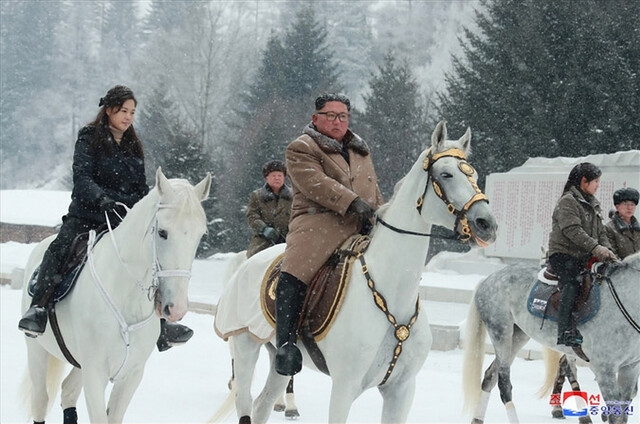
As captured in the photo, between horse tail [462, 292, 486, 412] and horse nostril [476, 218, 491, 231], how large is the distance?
4120 millimetres

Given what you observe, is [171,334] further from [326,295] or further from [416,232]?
[416,232]

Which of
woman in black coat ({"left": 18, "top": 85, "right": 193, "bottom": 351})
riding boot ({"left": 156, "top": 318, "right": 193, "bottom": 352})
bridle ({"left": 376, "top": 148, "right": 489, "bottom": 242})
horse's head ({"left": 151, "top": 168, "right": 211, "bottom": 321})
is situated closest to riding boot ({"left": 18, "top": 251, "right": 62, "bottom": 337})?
woman in black coat ({"left": 18, "top": 85, "right": 193, "bottom": 351})

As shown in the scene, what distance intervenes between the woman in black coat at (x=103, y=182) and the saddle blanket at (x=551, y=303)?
3.74 m

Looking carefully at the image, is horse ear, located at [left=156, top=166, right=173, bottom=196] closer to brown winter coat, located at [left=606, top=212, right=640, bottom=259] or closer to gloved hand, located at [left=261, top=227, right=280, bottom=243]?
gloved hand, located at [left=261, top=227, right=280, bottom=243]

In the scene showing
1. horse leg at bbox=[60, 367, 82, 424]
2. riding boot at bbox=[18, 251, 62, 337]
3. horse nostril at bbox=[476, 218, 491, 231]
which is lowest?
horse leg at bbox=[60, 367, 82, 424]

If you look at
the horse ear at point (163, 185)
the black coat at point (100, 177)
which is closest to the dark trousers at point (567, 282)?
the black coat at point (100, 177)

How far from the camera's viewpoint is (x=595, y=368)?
7062mm

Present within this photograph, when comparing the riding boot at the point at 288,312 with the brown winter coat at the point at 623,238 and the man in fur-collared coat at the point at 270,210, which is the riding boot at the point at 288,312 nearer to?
the man in fur-collared coat at the point at 270,210

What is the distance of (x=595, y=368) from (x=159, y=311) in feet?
13.9

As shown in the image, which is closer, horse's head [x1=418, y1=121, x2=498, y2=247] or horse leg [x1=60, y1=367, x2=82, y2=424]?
horse's head [x1=418, y1=121, x2=498, y2=247]

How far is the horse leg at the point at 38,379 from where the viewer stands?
18.8ft

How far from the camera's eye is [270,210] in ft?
29.9

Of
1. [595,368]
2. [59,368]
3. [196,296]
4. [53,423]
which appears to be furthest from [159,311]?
[196,296]

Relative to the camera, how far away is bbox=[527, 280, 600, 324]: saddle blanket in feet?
23.6
